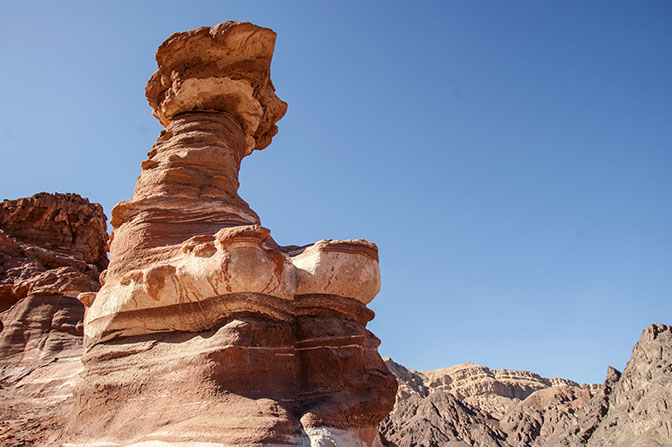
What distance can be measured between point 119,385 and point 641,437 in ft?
72.1

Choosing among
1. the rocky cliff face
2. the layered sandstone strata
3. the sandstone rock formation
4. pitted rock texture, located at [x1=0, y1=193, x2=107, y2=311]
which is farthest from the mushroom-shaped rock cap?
the rocky cliff face

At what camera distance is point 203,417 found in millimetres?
4141

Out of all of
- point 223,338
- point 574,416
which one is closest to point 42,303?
point 223,338

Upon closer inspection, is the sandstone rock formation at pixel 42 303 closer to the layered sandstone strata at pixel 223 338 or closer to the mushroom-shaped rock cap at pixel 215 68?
the layered sandstone strata at pixel 223 338

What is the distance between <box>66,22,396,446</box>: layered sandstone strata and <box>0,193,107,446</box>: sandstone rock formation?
5.04ft

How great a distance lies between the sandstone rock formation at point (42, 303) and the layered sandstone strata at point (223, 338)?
5.04ft

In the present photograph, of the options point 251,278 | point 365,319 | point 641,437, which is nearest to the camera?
point 251,278

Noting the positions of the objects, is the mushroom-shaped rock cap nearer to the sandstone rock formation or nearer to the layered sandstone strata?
the layered sandstone strata

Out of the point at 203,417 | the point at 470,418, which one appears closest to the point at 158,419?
the point at 203,417

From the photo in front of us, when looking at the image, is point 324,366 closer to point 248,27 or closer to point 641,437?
point 248,27

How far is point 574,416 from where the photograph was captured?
2703 cm

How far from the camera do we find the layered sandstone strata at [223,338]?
431cm

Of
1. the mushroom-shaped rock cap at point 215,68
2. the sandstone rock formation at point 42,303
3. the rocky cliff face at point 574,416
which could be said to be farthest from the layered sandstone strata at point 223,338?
the rocky cliff face at point 574,416

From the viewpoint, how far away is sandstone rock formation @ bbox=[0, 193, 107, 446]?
6613mm
